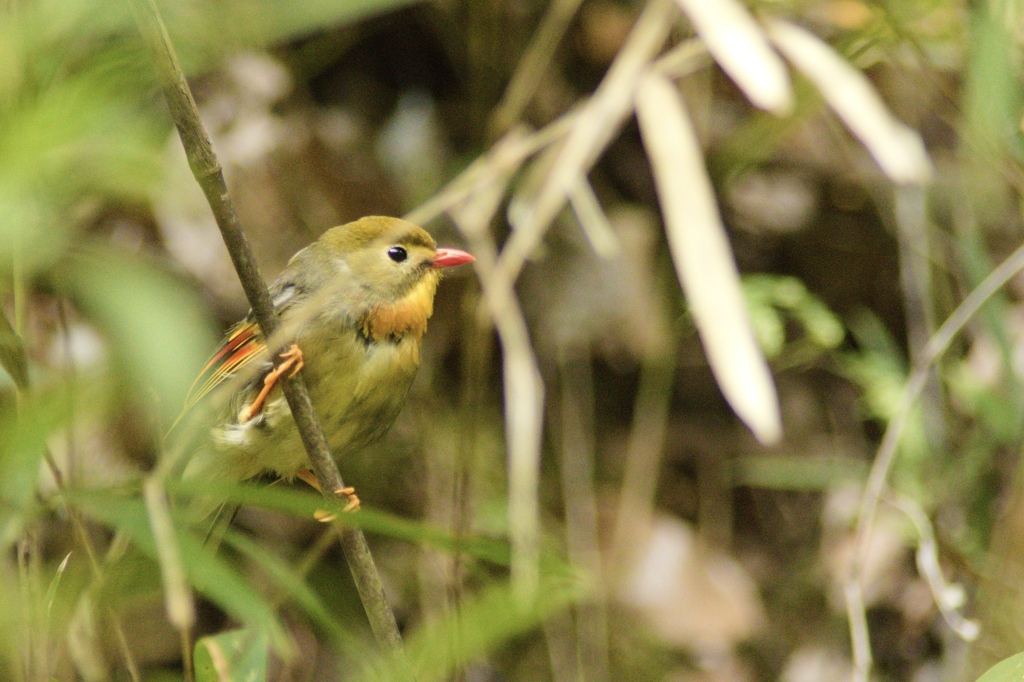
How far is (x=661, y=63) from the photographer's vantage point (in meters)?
2.42

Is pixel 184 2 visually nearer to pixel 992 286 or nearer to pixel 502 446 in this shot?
pixel 992 286

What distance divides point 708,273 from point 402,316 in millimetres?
1399

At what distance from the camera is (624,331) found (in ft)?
15.8

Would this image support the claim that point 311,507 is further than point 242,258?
No

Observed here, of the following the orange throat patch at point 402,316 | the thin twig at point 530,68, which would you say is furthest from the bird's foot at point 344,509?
the thin twig at point 530,68

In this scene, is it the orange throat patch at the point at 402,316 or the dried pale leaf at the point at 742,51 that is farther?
the orange throat patch at the point at 402,316

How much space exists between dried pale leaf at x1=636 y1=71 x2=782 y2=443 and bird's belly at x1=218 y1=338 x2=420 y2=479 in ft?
3.54

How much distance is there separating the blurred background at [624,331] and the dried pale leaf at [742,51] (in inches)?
13.8

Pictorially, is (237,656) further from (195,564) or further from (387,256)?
(387,256)

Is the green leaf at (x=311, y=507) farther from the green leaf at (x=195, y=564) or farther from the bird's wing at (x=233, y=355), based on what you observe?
the bird's wing at (x=233, y=355)

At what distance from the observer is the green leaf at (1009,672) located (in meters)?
1.90

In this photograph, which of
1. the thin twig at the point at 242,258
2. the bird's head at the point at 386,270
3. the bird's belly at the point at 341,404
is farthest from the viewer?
the bird's head at the point at 386,270

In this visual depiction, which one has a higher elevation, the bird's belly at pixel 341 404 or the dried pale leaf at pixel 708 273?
the dried pale leaf at pixel 708 273

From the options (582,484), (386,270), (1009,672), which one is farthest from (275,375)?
(582,484)
